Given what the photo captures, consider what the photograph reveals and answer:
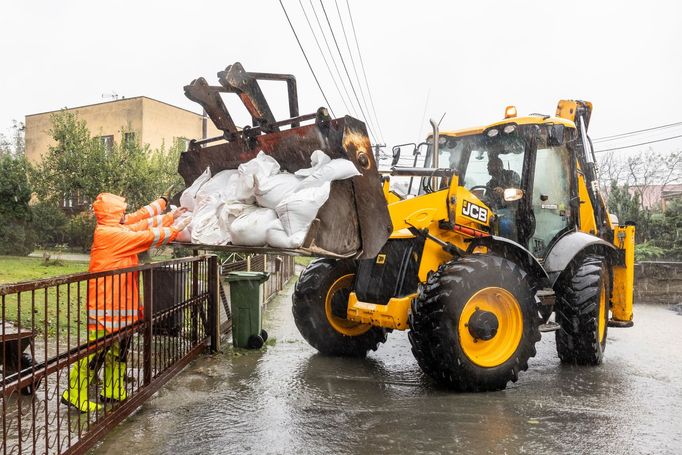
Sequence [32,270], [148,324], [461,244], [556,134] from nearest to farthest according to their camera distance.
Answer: [148,324]
[461,244]
[556,134]
[32,270]

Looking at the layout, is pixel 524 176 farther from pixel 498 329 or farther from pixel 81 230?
pixel 81 230

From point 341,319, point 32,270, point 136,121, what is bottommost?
point 32,270

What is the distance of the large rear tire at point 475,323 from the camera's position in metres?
4.70

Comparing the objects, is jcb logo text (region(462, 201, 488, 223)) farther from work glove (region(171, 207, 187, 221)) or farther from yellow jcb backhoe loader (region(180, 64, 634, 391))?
work glove (region(171, 207, 187, 221))

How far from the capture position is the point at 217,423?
4.23 m

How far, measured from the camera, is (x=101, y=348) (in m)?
4.04

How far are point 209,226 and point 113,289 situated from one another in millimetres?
876

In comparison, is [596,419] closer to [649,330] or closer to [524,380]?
[524,380]

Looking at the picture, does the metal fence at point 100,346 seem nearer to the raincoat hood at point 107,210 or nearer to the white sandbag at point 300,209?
the raincoat hood at point 107,210

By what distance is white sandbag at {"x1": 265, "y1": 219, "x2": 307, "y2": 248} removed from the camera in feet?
13.0

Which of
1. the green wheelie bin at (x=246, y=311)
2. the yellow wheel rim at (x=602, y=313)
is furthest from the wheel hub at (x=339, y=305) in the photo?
the yellow wheel rim at (x=602, y=313)

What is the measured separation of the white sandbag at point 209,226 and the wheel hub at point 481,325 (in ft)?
7.40

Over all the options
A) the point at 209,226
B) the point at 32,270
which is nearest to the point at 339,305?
the point at 209,226

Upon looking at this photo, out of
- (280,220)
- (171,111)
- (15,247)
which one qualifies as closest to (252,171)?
(280,220)
